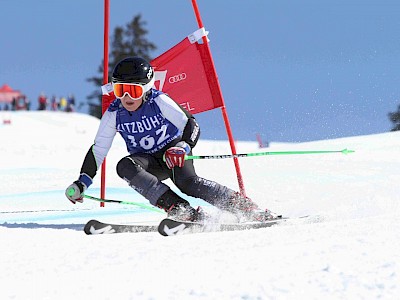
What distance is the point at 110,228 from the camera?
4.45 m

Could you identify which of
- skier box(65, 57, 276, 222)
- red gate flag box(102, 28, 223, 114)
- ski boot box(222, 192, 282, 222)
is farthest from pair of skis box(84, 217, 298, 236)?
red gate flag box(102, 28, 223, 114)

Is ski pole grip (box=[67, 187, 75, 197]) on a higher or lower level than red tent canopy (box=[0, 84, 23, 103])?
lower

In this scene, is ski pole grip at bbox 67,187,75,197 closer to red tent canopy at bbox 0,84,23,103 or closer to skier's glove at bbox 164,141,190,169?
skier's glove at bbox 164,141,190,169

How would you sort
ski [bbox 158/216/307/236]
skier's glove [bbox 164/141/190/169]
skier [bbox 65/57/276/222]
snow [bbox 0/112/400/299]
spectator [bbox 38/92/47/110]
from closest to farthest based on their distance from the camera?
snow [bbox 0/112/400/299] < ski [bbox 158/216/307/236] < skier's glove [bbox 164/141/190/169] < skier [bbox 65/57/276/222] < spectator [bbox 38/92/47/110]

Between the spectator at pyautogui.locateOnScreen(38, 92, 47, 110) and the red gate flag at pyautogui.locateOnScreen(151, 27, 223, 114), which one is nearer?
the red gate flag at pyautogui.locateOnScreen(151, 27, 223, 114)

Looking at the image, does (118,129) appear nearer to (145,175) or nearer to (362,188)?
(145,175)

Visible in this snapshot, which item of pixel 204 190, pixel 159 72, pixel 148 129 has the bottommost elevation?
pixel 204 190

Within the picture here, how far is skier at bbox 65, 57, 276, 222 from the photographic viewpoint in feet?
15.0

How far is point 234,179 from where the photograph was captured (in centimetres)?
897

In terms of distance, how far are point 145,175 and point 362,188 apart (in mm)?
3522

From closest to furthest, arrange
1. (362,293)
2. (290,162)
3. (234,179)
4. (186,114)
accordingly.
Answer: (362,293) → (186,114) → (234,179) → (290,162)

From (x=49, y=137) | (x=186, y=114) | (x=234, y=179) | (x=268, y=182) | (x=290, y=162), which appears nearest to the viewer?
(x=186, y=114)

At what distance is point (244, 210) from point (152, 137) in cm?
83

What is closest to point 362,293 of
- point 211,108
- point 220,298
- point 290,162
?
point 220,298
